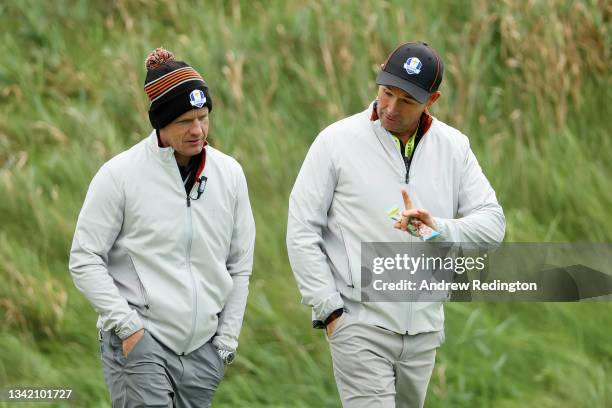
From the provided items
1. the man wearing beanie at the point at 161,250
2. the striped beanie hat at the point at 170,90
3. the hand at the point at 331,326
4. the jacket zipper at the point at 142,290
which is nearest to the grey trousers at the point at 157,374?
the man wearing beanie at the point at 161,250

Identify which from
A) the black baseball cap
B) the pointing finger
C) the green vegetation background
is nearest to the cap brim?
the black baseball cap

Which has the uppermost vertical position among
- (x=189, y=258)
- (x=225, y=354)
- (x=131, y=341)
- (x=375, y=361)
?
(x=189, y=258)

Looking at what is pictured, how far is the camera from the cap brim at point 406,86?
4.81 m

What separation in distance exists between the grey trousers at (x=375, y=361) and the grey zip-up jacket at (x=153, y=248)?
58 cm

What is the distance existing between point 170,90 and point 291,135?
11.3 feet

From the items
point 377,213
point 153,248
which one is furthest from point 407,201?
point 153,248

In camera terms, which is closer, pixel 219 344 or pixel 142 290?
pixel 142 290

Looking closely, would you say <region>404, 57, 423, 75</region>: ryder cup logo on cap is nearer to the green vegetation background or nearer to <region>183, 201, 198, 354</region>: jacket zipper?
<region>183, 201, 198, 354</region>: jacket zipper

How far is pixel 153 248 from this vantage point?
4.67 metres

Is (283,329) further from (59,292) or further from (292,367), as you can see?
(59,292)

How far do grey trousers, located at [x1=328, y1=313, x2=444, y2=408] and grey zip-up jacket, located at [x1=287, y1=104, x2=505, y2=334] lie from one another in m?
0.05

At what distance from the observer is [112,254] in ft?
15.6

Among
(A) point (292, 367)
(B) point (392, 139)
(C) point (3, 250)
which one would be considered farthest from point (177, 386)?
(C) point (3, 250)

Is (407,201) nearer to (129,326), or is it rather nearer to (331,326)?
(331,326)
